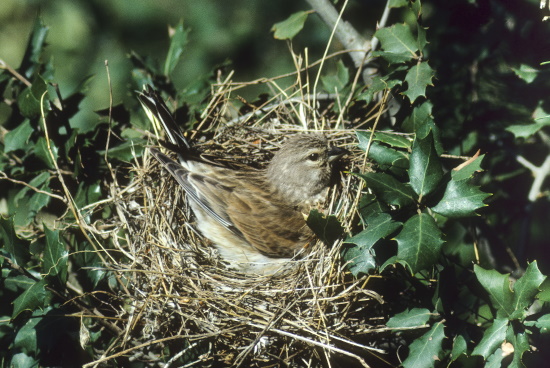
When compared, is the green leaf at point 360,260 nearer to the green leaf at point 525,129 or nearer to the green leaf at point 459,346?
the green leaf at point 459,346

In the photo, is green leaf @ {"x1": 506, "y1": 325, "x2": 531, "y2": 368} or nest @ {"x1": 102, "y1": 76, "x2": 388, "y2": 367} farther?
nest @ {"x1": 102, "y1": 76, "x2": 388, "y2": 367}

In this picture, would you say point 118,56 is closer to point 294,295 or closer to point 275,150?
point 275,150

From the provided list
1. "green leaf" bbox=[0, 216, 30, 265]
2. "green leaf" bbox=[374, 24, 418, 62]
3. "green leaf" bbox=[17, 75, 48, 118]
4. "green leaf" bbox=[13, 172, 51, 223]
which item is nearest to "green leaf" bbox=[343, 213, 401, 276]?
"green leaf" bbox=[374, 24, 418, 62]

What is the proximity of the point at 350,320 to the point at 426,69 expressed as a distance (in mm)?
1515

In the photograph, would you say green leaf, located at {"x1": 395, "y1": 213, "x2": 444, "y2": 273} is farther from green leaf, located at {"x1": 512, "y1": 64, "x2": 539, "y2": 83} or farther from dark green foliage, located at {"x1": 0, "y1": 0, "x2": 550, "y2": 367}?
green leaf, located at {"x1": 512, "y1": 64, "x2": 539, "y2": 83}

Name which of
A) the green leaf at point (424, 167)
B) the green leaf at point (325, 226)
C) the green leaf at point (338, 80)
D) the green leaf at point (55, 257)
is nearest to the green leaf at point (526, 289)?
the green leaf at point (424, 167)

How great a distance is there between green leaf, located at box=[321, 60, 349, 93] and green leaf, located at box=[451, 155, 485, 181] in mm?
1463

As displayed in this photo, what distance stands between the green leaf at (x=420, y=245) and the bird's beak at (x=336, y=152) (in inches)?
54.0

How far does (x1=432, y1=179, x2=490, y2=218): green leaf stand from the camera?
9.93 ft

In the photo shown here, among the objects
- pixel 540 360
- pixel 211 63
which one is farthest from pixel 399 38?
pixel 211 63

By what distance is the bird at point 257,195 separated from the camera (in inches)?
175

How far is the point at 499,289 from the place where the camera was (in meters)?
3.02

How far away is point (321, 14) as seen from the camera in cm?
437

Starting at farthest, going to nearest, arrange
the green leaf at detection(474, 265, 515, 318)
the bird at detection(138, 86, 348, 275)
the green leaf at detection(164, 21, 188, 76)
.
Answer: the green leaf at detection(164, 21, 188, 76) → the bird at detection(138, 86, 348, 275) → the green leaf at detection(474, 265, 515, 318)
